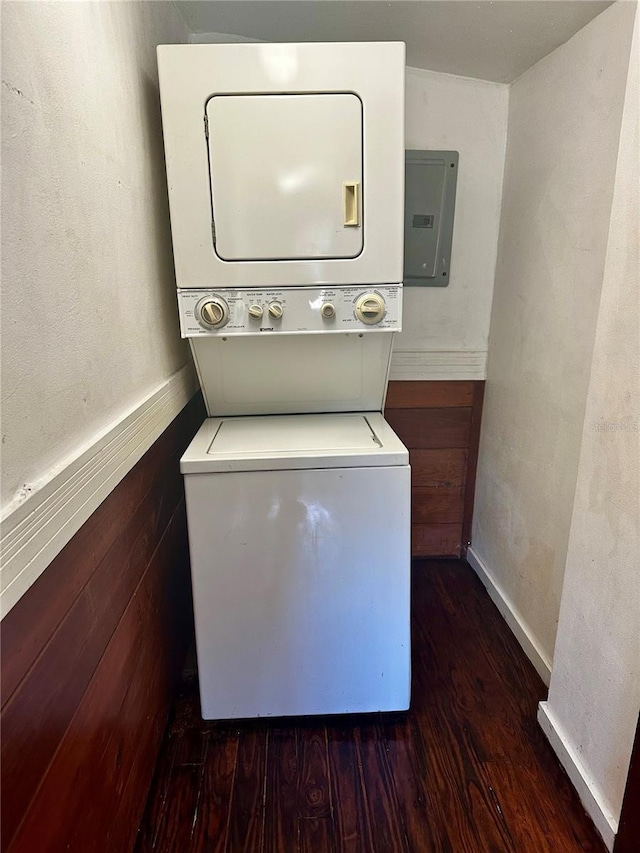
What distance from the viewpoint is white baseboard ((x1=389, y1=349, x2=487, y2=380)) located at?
202cm

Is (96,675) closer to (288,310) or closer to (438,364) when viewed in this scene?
(288,310)

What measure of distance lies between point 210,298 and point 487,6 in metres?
1.04

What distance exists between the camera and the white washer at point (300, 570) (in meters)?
1.28

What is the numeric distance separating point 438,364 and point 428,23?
3.57 feet

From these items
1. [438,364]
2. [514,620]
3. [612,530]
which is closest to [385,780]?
[514,620]

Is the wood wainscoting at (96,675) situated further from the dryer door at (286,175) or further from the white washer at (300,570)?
the dryer door at (286,175)

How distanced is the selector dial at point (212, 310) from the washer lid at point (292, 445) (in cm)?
33

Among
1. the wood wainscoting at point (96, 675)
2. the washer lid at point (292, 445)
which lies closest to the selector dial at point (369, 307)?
the washer lid at point (292, 445)

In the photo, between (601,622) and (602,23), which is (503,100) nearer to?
(602,23)

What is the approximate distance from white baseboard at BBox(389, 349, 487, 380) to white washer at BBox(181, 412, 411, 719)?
635mm

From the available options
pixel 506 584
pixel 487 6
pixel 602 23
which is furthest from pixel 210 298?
pixel 506 584

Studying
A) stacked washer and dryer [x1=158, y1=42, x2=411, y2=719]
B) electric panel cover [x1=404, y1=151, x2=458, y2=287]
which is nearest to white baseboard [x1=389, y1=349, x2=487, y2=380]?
electric panel cover [x1=404, y1=151, x2=458, y2=287]

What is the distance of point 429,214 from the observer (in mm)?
1846

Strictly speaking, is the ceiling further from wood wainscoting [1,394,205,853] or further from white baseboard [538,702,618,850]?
white baseboard [538,702,618,850]
